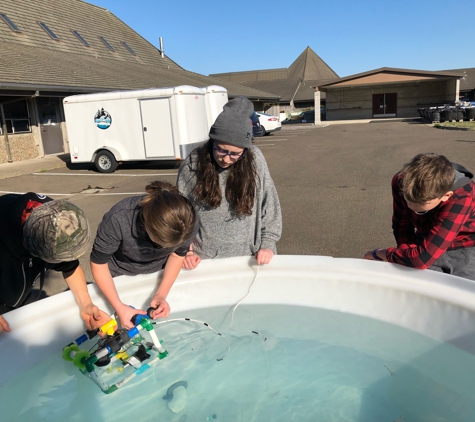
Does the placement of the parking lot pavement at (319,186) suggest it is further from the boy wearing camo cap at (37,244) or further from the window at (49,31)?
the window at (49,31)

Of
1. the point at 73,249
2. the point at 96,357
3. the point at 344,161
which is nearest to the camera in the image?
the point at 73,249

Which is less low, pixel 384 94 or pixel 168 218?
pixel 384 94

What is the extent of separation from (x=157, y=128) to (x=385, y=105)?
1166 inches

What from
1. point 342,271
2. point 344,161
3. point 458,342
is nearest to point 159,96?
point 344,161

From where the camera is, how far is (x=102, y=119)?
12.4 m

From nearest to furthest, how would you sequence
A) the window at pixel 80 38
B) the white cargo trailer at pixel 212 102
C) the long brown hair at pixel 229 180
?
the long brown hair at pixel 229 180 < the white cargo trailer at pixel 212 102 < the window at pixel 80 38

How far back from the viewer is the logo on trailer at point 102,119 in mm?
12273

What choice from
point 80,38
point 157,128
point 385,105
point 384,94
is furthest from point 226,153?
point 385,105

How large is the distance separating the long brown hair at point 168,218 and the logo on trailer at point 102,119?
10910 millimetres

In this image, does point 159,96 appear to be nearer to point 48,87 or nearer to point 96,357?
point 48,87

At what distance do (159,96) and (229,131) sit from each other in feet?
31.9

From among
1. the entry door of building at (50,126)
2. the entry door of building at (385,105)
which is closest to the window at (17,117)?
the entry door of building at (50,126)

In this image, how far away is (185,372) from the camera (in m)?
2.57

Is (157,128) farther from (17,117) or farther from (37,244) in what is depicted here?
(37,244)
